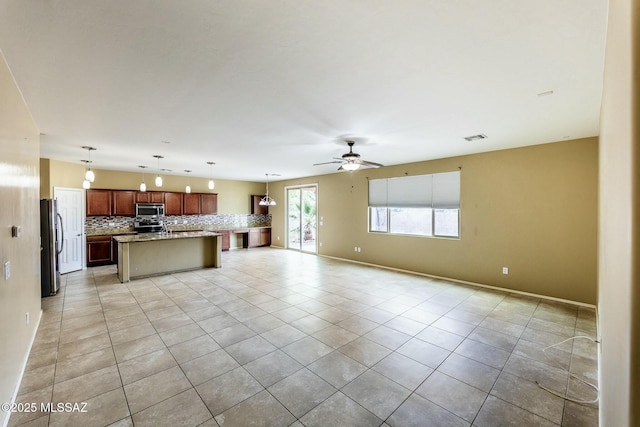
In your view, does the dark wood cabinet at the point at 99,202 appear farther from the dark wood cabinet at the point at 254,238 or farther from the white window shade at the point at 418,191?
the white window shade at the point at 418,191

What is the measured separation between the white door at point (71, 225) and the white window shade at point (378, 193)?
301 inches

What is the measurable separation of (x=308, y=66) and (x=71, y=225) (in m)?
7.72

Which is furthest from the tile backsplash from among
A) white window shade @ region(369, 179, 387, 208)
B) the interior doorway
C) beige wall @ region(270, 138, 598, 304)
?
beige wall @ region(270, 138, 598, 304)

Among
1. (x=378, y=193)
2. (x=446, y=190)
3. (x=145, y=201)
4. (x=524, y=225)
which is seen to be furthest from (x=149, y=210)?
(x=524, y=225)

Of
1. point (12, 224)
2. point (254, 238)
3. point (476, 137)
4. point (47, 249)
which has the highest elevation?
point (476, 137)

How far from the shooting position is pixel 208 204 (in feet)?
31.7

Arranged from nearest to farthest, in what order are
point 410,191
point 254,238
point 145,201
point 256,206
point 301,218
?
point 410,191 → point 145,201 → point 301,218 → point 254,238 → point 256,206

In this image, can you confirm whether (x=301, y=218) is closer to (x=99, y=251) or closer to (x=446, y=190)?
(x=446, y=190)

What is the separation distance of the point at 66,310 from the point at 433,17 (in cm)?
590

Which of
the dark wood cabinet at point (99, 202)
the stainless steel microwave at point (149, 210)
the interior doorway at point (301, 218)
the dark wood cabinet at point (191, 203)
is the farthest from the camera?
the interior doorway at point (301, 218)

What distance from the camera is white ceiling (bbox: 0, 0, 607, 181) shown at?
1.65m

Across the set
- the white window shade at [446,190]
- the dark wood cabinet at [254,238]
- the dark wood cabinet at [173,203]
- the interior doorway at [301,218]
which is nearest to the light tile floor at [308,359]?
the white window shade at [446,190]

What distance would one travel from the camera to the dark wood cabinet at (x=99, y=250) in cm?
708

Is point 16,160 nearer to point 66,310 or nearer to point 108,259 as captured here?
point 66,310
